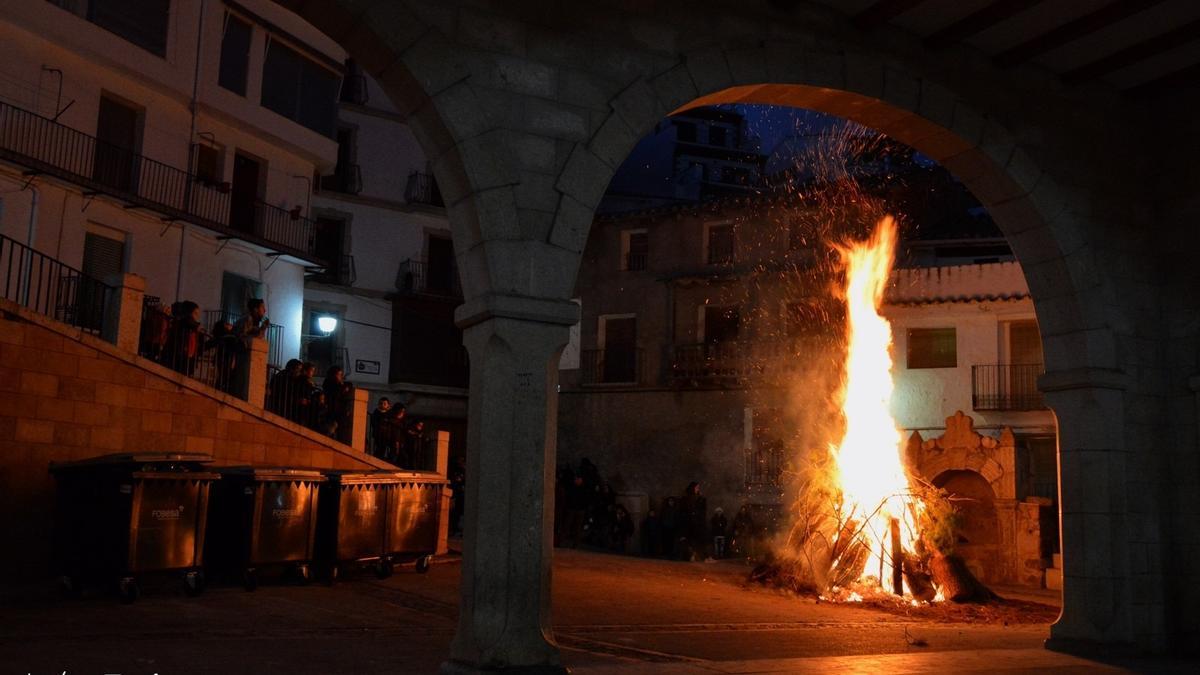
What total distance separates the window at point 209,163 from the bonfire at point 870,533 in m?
13.9

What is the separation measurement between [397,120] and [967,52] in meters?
24.8

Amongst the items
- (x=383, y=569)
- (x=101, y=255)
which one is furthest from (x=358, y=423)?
(x=101, y=255)

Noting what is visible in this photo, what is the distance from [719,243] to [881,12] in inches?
921

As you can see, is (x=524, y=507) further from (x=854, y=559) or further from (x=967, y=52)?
(x=854, y=559)

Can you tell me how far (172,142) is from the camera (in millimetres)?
21812

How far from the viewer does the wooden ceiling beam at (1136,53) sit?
8.95 m

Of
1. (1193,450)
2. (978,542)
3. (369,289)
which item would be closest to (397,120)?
(369,289)

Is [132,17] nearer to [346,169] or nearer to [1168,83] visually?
[346,169]

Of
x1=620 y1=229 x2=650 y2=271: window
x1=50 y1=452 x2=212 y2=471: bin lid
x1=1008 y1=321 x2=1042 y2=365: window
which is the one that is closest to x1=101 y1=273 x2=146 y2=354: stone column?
x1=50 y1=452 x2=212 y2=471: bin lid

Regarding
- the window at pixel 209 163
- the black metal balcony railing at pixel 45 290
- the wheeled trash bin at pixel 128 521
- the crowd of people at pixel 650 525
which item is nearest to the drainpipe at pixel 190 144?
the window at pixel 209 163

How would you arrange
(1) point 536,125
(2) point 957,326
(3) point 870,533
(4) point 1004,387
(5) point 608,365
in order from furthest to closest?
1. (5) point 608,365
2. (2) point 957,326
3. (4) point 1004,387
4. (3) point 870,533
5. (1) point 536,125

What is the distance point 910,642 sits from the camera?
1014 cm

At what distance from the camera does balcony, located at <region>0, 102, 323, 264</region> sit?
60.7 feet

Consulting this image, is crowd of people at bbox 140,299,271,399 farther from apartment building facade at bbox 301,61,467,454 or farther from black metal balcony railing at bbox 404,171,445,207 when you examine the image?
black metal balcony railing at bbox 404,171,445,207
